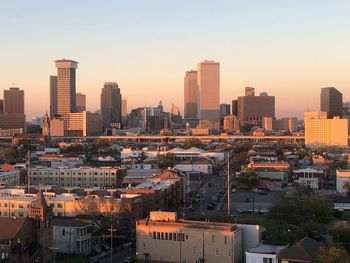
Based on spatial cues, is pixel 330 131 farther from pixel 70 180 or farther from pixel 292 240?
pixel 292 240

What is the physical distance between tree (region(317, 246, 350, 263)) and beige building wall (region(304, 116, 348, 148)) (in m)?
107

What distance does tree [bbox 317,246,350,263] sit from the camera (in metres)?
21.7

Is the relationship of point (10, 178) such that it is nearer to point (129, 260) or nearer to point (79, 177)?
point (79, 177)

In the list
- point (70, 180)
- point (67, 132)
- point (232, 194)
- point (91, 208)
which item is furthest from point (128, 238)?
point (67, 132)

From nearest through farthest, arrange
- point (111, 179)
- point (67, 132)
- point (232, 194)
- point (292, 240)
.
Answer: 1. point (292, 240)
2. point (232, 194)
3. point (111, 179)
4. point (67, 132)

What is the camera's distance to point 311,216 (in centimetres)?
3384

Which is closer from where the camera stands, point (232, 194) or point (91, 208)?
point (91, 208)

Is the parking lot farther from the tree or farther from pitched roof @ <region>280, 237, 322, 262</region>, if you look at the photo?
the tree

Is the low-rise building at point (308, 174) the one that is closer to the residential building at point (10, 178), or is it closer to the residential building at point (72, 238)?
the residential building at point (10, 178)

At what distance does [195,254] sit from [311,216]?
31.4 ft

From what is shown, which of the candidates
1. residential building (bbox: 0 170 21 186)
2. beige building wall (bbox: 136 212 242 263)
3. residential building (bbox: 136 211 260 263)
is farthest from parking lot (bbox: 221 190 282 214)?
residential building (bbox: 0 170 21 186)

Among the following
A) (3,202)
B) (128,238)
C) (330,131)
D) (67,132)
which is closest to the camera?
(128,238)

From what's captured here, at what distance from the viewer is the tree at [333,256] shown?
71.2 feet

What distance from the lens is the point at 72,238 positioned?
2945 centimetres
